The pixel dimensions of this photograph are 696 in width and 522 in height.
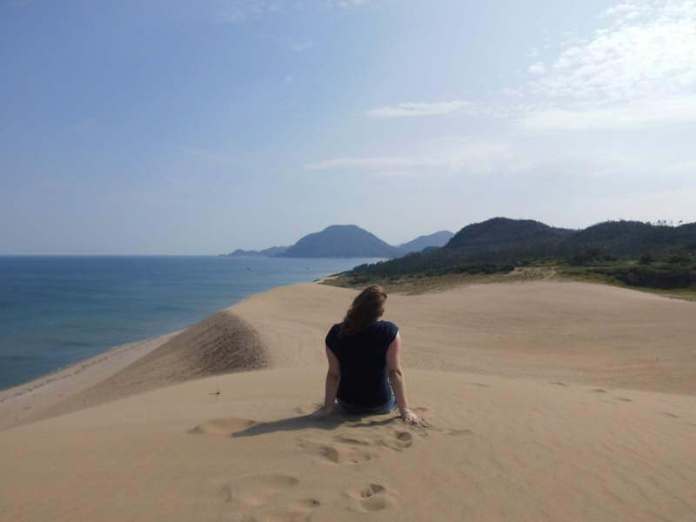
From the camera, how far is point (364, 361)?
6137 mm

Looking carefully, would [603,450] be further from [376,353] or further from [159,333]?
[159,333]

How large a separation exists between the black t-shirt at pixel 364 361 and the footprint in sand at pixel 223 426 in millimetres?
1126

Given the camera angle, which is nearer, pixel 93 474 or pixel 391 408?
pixel 93 474

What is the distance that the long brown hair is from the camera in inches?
237

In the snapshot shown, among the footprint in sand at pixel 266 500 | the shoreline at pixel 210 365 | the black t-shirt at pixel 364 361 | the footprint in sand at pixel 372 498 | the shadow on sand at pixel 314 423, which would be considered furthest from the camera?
the shoreline at pixel 210 365

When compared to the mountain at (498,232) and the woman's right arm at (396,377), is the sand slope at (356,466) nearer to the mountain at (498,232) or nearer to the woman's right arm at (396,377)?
the woman's right arm at (396,377)

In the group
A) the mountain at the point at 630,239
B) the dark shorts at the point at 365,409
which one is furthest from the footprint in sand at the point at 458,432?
the mountain at the point at 630,239

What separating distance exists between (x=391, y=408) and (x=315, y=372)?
14.7 feet

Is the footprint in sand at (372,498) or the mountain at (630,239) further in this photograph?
the mountain at (630,239)

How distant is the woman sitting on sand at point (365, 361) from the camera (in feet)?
19.8

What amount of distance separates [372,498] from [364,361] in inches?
87.8

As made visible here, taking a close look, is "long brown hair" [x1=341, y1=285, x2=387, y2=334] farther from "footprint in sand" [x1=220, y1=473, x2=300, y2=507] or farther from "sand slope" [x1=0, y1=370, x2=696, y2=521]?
"footprint in sand" [x1=220, y1=473, x2=300, y2=507]

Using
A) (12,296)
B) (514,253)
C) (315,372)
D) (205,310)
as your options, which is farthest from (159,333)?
(514,253)

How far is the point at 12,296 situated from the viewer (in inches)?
2606
